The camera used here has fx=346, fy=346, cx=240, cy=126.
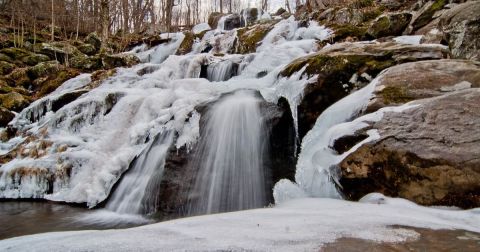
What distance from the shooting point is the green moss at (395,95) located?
13.8 feet

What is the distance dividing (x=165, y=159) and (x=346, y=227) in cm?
389

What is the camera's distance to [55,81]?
11570 mm

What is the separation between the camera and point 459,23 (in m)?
5.48

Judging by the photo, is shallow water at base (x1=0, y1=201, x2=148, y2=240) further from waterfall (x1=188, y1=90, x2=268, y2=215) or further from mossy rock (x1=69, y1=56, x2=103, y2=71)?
mossy rock (x1=69, y1=56, x2=103, y2=71)

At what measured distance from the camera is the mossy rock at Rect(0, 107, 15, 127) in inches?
361

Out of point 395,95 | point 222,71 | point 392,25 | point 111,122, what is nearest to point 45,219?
point 111,122

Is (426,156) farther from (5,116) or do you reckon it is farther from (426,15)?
(5,116)

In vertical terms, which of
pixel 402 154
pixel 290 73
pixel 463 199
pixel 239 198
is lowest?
pixel 239 198

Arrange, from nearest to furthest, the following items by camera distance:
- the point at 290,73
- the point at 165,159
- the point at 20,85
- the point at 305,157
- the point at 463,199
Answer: the point at 463,199, the point at 305,157, the point at 165,159, the point at 290,73, the point at 20,85

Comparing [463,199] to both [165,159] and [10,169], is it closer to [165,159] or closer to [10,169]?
[165,159]

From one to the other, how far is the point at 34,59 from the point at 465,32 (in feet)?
53.7

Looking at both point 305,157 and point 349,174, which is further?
point 305,157

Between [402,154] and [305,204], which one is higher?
[402,154]

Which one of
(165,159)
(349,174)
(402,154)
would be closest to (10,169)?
(165,159)
